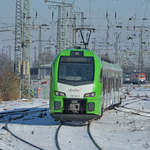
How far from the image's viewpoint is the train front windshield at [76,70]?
14.1 metres

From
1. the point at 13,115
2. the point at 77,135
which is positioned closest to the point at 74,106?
the point at 77,135

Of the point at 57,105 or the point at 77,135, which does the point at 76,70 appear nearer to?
the point at 57,105

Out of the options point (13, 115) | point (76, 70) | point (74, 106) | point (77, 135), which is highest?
point (76, 70)

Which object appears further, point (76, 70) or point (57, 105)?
point (76, 70)

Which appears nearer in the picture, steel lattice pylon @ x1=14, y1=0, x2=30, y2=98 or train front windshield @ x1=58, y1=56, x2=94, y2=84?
train front windshield @ x1=58, y1=56, x2=94, y2=84

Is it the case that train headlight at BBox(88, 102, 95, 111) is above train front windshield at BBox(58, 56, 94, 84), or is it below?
below

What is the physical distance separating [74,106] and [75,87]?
2.27 ft

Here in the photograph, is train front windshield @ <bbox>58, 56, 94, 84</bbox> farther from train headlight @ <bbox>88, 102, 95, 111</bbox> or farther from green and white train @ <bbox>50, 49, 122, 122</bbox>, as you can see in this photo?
train headlight @ <bbox>88, 102, 95, 111</bbox>

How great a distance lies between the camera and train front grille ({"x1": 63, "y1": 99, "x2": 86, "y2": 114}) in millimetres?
13844

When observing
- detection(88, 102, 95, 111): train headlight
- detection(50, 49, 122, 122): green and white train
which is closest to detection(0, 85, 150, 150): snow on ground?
detection(50, 49, 122, 122): green and white train

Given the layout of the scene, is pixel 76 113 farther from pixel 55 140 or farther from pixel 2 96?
pixel 2 96

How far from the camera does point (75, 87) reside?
13898mm

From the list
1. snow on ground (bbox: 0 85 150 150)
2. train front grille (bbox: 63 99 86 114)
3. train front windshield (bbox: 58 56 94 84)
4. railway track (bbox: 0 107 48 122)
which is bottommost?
railway track (bbox: 0 107 48 122)

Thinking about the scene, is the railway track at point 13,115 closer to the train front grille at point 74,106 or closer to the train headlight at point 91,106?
the train front grille at point 74,106
